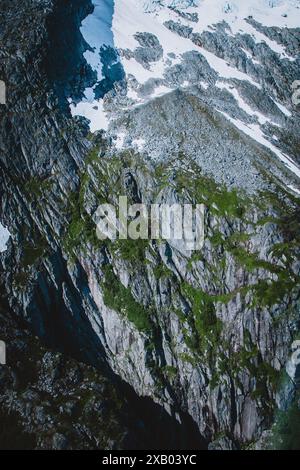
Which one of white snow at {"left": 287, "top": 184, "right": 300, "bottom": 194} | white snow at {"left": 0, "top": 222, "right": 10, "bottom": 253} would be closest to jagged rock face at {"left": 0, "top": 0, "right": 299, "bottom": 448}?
white snow at {"left": 0, "top": 222, "right": 10, "bottom": 253}

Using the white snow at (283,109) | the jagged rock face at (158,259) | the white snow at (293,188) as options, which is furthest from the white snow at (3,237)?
the white snow at (283,109)

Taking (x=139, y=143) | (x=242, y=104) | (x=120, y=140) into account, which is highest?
(x=242, y=104)

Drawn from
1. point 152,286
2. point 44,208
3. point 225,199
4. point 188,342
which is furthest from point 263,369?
point 44,208

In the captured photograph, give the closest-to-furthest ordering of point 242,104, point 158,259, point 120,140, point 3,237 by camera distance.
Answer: point 3,237 → point 158,259 → point 120,140 → point 242,104

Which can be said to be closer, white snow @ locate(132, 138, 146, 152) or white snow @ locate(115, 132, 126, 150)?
white snow @ locate(132, 138, 146, 152)

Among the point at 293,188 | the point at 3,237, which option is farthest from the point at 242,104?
the point at 3,237

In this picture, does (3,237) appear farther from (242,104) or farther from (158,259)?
(242,104)

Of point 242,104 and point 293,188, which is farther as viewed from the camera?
point 242,104

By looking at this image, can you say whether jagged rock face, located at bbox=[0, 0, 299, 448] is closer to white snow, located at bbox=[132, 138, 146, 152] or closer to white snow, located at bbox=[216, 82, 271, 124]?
white snow, located at bbox=[132, 138, 146, 152]
